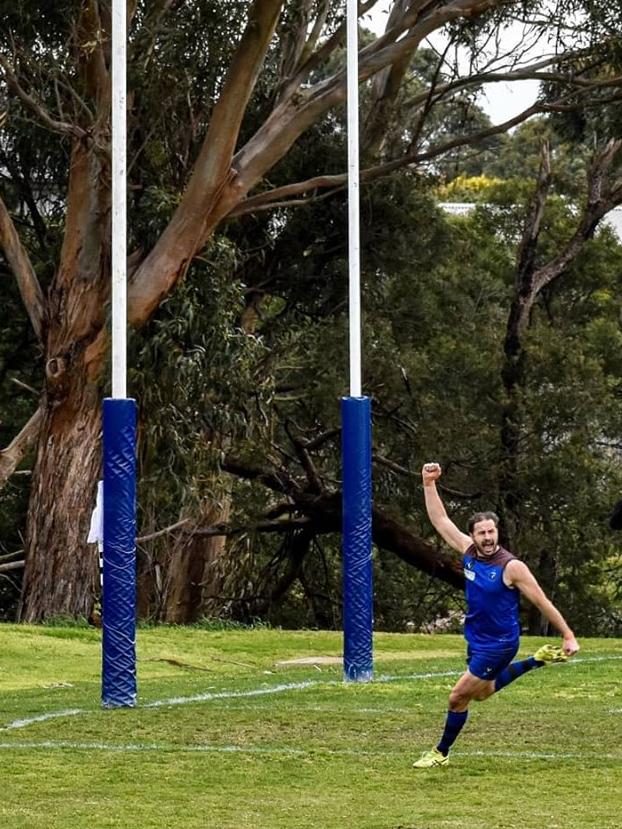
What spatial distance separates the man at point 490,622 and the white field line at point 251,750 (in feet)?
1.94

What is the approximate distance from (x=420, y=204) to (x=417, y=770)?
23716 mm

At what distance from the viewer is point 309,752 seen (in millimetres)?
11469

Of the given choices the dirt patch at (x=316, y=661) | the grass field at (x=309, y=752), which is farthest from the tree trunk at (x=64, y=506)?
the grass field at (x=309, y=752)

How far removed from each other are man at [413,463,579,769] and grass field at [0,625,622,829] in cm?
39

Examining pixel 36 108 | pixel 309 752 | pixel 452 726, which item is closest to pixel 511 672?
pixel 452 726

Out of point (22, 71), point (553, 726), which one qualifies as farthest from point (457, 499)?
point (553, 726)

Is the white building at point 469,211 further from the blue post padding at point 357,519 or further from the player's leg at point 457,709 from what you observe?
the player's leg at point 457,709

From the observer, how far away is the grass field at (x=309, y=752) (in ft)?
29.8

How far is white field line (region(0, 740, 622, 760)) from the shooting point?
11.1 meters

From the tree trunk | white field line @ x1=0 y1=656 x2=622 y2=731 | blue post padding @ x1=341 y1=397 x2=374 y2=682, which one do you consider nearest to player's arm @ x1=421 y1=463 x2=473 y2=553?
white field line @ x1=0 y1=656 x2=622 y2=731

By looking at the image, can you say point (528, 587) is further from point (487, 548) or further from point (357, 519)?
point (357, 519)

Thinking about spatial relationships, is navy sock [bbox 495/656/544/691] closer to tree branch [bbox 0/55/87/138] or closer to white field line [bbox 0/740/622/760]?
white field line [bbox 0/740/622/760]

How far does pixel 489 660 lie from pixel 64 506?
16.9 meters

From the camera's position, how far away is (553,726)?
12641 millimetres
